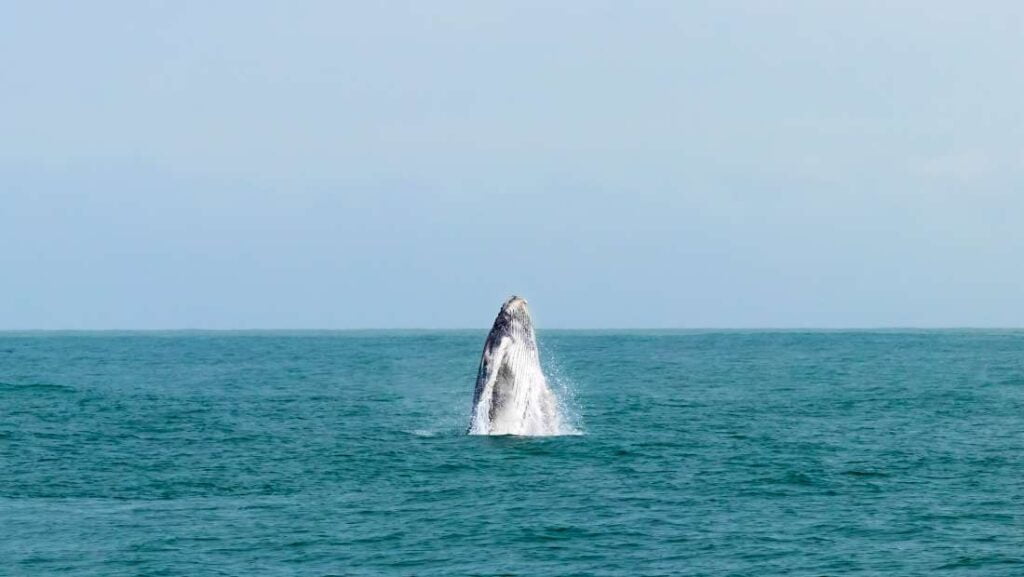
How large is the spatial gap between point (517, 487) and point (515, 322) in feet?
28.7

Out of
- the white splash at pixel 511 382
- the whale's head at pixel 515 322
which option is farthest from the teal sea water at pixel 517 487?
the whale's head at pixel 515 322

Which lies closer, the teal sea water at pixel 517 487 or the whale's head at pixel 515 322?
the teal sea water at pixel 517 487

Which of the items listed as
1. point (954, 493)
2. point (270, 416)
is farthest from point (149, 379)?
point (954, 493)

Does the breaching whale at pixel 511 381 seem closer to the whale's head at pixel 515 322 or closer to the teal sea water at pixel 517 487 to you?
the whale's head at pixel 515 322

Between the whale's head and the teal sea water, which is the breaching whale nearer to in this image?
the whale's head

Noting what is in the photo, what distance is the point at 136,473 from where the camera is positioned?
3619 cm

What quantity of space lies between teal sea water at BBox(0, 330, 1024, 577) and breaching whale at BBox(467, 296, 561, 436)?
1.13 metres

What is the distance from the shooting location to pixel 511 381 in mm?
40594

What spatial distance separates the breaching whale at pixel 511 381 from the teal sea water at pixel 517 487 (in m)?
1.13

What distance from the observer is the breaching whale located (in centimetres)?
4034

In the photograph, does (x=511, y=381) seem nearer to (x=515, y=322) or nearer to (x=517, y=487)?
(x=515, y=322)

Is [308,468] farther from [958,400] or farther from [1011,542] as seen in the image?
[958,400]

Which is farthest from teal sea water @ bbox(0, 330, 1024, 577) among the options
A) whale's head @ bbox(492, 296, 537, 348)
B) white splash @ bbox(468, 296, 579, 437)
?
whale's head @ bbox(492, 296, 537, 348)

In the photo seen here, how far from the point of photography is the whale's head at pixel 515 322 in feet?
133
